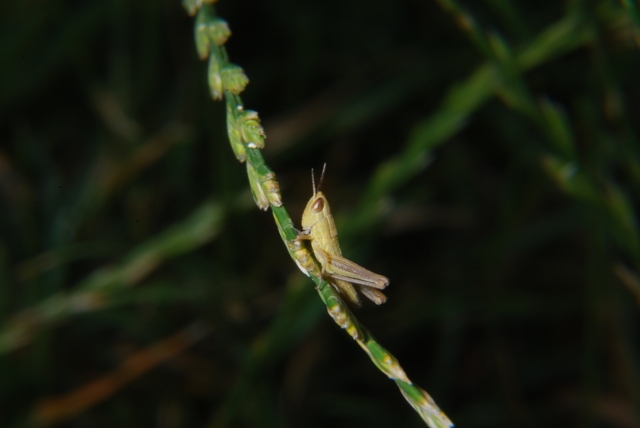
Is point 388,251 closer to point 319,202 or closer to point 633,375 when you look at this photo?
point 633,375

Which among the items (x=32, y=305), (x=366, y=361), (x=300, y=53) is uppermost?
(x=300, y=53)

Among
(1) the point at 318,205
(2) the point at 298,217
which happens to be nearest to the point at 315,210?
(1) the point at 318,205

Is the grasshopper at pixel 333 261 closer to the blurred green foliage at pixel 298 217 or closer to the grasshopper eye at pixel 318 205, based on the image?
the grasshopper eye at pixel 318 205

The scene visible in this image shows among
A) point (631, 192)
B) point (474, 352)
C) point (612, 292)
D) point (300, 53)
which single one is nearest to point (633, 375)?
point (612, 292)

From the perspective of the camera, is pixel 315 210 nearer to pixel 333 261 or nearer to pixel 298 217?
pixel 333 261

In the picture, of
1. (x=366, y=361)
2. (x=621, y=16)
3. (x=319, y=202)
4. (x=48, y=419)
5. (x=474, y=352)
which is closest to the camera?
(x=319, y=202)

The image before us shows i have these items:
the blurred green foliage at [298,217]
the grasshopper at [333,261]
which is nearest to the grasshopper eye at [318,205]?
the grasshopper at [333,261]
